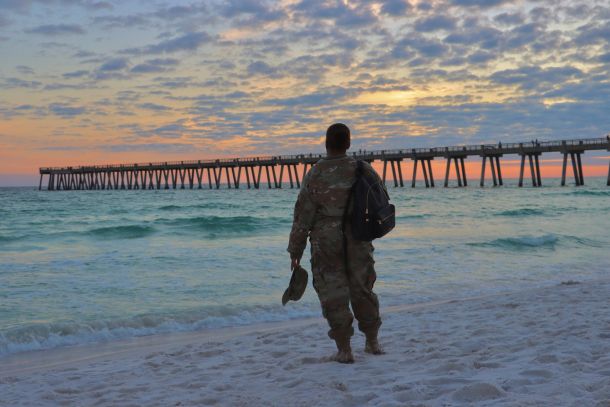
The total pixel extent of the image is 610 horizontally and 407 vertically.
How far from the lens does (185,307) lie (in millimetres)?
7887

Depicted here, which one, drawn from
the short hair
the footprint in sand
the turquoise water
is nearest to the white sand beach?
the footprint in sand

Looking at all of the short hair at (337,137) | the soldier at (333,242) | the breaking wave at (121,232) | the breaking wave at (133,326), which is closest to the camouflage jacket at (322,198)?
the soldier at (333,242)

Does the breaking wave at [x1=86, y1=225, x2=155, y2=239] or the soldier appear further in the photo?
the breaking wave at [x1=86, y1=225, x2=155, y2=239]

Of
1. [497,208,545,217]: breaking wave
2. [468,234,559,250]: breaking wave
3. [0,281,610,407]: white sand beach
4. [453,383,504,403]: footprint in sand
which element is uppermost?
[453,383,504,403]: footprint in sand

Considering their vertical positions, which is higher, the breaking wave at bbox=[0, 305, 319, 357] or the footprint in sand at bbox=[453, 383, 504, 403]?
the footprint in sand at bbox=[453, 383, 504, 403]

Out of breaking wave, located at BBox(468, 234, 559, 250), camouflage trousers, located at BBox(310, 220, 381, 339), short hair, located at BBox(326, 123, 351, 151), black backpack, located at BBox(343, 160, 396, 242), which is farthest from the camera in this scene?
breaking wave, located at BBox(468, 234, 559, 250)

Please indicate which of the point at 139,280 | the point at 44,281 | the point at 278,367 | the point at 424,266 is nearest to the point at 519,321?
the point at 278,367

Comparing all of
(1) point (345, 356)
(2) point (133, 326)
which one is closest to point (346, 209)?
(1) point (345, 356)

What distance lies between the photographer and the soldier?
→ 13.4 ft

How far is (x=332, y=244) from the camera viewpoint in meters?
4.07

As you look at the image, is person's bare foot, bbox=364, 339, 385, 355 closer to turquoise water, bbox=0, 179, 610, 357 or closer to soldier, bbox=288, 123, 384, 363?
soldier, bbox=288, 123, 384, 363

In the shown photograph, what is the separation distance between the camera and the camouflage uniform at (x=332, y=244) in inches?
160

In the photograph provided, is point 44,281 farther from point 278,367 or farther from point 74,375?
point 278,367

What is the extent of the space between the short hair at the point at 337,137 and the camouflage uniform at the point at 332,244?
118 mm
